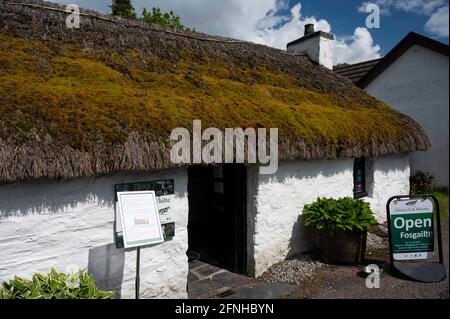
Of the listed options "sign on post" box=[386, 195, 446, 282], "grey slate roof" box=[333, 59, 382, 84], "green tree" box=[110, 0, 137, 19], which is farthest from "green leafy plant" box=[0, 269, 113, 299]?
"green tree" box=[110, 0, 137, 19]

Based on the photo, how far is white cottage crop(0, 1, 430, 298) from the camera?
3604 mm

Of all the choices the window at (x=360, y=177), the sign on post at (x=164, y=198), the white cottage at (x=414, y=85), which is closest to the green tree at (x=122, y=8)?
the white cottage at (x=414, y=85)

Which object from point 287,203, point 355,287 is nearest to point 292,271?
point 355,287

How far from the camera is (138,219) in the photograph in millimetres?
3783

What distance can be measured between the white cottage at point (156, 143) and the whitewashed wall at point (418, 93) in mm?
591

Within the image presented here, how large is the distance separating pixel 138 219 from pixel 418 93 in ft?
23.3

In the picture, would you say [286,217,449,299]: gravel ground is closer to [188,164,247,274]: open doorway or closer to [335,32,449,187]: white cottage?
[188,164,247,274]: open doorway

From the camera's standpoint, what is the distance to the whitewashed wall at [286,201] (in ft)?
18.1

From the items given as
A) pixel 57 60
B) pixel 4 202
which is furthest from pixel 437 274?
pixel 57 60

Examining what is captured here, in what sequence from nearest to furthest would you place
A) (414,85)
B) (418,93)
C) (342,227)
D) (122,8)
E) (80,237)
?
1. (80,237)
2. (342,227)
3. (418,93)
4. (414,85)
5. (122,8)

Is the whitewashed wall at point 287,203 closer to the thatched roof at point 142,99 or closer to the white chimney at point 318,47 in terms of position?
the thatched roof at point 142,99

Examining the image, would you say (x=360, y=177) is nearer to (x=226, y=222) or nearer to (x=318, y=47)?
(x=226, y=222)

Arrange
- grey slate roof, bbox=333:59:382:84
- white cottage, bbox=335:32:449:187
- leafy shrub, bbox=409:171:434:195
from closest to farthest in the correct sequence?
white cottage, bbox=335:32:449:187 → leafy shrub, bbox=409:171:434:195 → grey slate roof, bbox=333:59:382:84

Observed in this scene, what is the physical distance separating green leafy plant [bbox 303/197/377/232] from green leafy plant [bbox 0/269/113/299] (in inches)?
153
